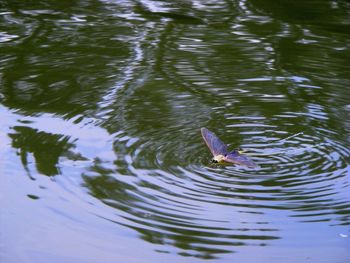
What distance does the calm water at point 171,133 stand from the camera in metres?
2.64

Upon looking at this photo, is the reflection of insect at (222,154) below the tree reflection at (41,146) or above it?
above

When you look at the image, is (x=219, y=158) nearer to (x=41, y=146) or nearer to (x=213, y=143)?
(x=213, y=143)

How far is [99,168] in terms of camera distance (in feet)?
10.4

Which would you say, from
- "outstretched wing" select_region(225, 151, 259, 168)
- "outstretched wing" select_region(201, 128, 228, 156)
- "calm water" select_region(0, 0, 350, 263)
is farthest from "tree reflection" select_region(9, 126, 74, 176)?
"outstretched wing" select_region(225, 151, 259, 168)

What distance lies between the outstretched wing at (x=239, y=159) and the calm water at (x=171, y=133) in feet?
0.21

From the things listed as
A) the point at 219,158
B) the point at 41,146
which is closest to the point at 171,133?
the point at 219,158

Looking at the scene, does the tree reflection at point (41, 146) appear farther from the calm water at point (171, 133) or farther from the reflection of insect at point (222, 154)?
the reflection of insect at point (222, 154)

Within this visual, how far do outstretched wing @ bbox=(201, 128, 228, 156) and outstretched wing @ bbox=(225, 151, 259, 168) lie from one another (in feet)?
0.12

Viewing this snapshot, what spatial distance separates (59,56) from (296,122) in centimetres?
174

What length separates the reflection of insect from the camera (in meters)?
3.06

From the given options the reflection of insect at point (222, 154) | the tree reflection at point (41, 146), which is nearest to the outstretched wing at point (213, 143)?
the reflection of insect at point (222, 154)

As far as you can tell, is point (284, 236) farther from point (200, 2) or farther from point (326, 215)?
point (200, 2)

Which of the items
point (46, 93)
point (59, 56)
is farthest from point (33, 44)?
point (46, 93)

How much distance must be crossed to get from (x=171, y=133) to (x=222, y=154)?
0.45 metres
